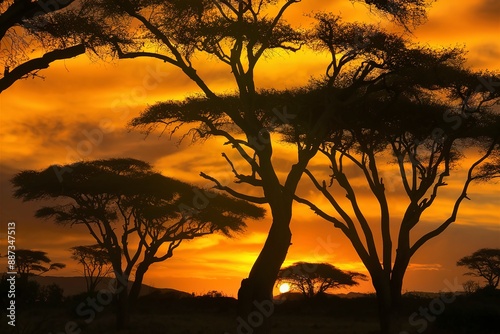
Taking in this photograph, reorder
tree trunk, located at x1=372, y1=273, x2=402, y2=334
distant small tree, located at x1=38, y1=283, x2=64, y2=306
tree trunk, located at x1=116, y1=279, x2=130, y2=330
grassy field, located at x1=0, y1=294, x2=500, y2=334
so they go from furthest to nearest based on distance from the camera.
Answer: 1. distant small tree, located at x1=38, y1=283, x2=64, y2=306
2. tree trunk, located at x1=116, y1=279, x2=130, y2=330
3. grassy field, located at x1=0, y1=294, x2=500, y2=334
4. tree trunk, located at x1=372, y1=273, x2=402, y2=334

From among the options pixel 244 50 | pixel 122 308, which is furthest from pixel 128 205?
pixel 244 50

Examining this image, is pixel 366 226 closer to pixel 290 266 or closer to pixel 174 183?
pixel 174 183

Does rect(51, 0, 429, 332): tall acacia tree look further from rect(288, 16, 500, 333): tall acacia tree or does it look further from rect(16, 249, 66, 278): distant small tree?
rect(16, 249, 66, 278): distant small tree

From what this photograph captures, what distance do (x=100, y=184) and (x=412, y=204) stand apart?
45.1 feet

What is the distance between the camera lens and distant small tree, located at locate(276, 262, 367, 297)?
45875mm

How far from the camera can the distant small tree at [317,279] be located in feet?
151

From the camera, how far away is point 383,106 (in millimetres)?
22484

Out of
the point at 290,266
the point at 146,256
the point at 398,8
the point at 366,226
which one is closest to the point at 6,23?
the point at 398,8

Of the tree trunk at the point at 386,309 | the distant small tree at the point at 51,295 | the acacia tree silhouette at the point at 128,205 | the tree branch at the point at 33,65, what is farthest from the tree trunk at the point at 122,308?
the tree branch at the point at 33,65

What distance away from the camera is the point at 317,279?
46.3 meters

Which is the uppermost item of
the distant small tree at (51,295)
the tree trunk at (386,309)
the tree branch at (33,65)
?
the distant small tree at (51,295)

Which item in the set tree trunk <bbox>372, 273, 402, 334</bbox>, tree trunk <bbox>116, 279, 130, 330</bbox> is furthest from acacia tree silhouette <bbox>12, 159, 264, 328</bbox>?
tree trunk <bbox>372, 273, 402, 334</bbox>

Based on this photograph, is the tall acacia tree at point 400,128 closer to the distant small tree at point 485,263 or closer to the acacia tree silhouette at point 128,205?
the acacia tree silhouette at point 128,205

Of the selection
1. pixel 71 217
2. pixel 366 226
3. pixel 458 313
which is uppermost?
pixel 71 217
